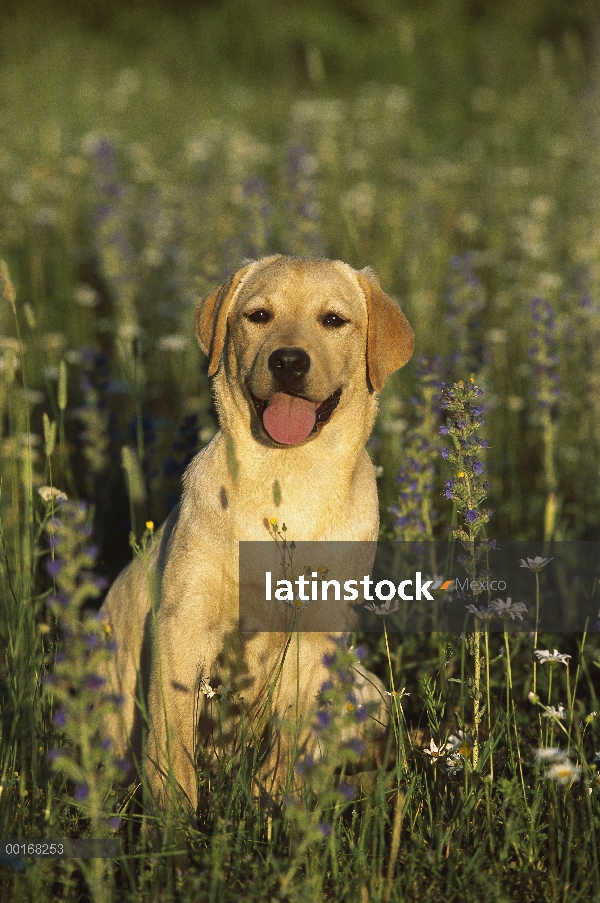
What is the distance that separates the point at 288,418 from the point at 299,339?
0.28 metres

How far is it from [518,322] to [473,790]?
14.6 feet

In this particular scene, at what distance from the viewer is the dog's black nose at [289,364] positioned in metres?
3.48

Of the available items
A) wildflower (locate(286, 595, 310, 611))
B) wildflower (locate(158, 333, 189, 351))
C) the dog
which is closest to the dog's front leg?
the dog

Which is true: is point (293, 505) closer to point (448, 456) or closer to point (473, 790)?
point (448, 456)

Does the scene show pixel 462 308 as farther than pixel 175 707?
Yes

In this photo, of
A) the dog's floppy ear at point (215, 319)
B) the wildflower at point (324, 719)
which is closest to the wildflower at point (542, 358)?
the dog's floppy ear at point (215, 319)

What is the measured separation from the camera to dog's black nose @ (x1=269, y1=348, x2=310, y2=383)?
348cm

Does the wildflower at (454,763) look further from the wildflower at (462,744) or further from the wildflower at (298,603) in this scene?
the wildflower at (298,603)

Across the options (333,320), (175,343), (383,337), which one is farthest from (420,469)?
(175,343)

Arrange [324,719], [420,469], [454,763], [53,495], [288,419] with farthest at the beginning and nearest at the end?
[420,469], [288,419], [53,495], [454,763], [324,719]

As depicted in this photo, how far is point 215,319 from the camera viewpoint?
3910mm

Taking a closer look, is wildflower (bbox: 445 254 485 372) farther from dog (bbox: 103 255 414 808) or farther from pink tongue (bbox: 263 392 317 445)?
Result: pink tongue (bbox: 263 392 317 445)

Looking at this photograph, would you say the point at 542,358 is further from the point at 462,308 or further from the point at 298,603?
the point at 298,603

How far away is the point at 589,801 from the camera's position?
9.82ft
